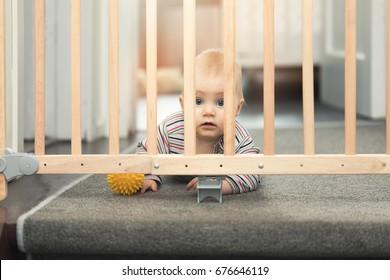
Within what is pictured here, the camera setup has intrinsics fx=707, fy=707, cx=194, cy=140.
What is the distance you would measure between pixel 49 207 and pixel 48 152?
0.81 metres

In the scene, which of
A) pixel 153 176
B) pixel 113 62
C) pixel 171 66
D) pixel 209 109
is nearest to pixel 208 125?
pixel 209 109

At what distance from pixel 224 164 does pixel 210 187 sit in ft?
0.17

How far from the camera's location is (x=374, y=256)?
107 cm

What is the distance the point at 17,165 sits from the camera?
120 cm

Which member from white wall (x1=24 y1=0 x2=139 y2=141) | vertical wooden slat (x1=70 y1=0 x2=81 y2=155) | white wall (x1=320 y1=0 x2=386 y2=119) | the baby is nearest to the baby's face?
the baby

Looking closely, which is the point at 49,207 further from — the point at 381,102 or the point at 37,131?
the point at 381,102

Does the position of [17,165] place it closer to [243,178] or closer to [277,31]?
[243,178]

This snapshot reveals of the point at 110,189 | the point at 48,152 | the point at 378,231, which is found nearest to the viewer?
the point at 378,231

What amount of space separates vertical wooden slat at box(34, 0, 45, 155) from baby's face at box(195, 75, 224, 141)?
0.97 ft

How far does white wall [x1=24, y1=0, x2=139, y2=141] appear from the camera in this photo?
83.3 inches

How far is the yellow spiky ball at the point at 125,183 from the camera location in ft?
4.13

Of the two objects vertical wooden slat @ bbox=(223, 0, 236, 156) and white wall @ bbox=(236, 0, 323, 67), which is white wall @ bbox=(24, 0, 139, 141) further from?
white wall @ bbox=(236, 0, 323, 67)
